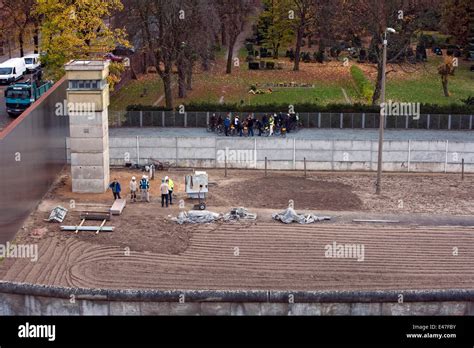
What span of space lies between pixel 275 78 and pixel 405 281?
41.0 meters

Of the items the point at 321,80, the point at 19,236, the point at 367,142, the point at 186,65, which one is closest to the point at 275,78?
the point at 321,80

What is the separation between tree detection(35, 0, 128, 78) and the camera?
48.5 meters

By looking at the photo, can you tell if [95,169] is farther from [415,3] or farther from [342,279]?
[415,3]

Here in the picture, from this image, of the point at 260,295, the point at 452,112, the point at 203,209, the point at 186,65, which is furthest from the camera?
the point at 186,65

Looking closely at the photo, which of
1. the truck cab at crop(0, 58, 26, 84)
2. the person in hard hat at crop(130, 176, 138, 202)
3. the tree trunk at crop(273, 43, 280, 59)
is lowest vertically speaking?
the person in hard hat at crop(130, 176, 138, 202)

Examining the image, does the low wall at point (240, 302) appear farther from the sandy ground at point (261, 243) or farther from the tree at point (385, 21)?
the tree at point (385, 21)

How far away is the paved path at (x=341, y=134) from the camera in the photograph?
154 ft

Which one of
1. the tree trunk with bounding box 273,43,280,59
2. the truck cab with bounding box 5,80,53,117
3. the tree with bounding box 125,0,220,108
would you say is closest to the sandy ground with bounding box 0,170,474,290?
the truck cab with bounding box 5,80,53,117

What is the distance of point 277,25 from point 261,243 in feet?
150

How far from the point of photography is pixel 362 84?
199 ft

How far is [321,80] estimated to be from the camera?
65562 millimetres

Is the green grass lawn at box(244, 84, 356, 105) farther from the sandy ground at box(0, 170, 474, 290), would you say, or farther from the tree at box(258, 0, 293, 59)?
the sandy ground at box(0, 170, 474, 290)

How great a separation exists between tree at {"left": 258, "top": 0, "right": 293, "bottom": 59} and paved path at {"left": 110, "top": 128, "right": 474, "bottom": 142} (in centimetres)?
2637

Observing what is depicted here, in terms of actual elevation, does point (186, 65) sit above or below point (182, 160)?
above
